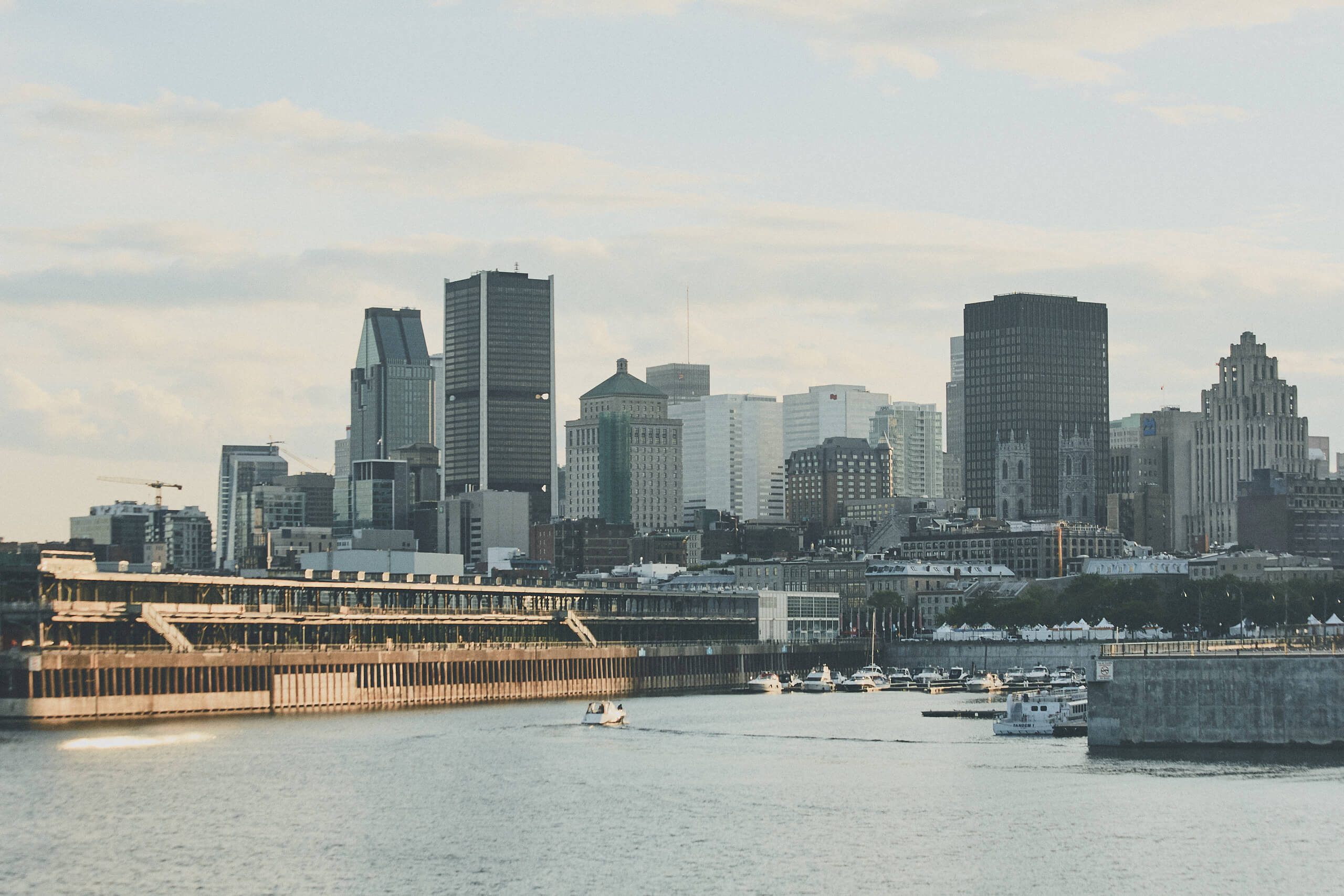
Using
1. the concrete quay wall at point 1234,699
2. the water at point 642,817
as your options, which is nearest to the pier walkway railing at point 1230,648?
the concrete quay wall at point 1234,699

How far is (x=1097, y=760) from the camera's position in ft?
457

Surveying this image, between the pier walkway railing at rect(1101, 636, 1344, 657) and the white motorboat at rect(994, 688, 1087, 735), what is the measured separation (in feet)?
49.5

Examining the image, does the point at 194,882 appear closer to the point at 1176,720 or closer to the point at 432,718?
the point at 1176,720

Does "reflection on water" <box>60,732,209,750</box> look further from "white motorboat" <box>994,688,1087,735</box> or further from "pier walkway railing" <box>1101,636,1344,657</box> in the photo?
"pier walkway railing" <box>1101,636,1344,657</box>

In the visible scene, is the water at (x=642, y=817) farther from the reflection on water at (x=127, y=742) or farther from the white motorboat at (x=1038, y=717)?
the white motorboat at (x=1038, y=717)

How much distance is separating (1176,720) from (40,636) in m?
93.3

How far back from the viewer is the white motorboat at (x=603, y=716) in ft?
583

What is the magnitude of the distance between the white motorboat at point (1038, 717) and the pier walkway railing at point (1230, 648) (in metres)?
15.1

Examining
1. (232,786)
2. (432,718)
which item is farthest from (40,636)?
(232,786)

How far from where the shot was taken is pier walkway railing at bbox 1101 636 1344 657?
141 meters

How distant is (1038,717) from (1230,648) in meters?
22.6

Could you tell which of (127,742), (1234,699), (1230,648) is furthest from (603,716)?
(1234,699)

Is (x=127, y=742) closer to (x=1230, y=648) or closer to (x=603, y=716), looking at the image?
(x=603, y=716)

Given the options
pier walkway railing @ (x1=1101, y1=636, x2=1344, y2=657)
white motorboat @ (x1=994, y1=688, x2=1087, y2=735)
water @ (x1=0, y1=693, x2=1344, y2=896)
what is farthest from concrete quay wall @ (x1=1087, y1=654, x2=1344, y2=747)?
white motorboat @ (x1=994, y1=688, x2=1087, y2=735)
